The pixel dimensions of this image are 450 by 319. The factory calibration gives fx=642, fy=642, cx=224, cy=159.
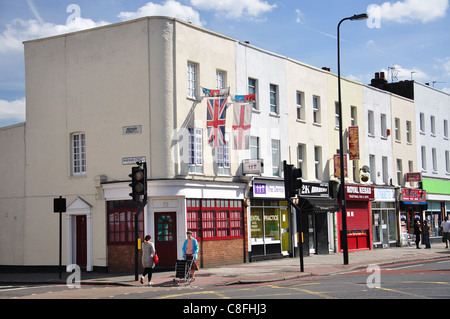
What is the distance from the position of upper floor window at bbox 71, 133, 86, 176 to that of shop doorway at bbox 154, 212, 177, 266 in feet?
14.4

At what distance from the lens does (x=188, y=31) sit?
26719mm

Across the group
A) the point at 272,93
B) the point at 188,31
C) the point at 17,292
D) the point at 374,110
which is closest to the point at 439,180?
the point at 374,110

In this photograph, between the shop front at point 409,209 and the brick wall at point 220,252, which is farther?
the shop front at point 409,209

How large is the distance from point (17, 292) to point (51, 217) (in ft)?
27.7

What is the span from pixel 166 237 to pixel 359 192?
15.2m

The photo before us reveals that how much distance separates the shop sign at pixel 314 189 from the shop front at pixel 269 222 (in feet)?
4.29

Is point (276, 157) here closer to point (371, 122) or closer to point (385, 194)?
point (371, 122)

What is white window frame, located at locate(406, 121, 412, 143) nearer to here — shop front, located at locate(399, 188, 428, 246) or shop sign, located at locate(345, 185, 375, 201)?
shop front, located at locate(399, 188, 428, 246)

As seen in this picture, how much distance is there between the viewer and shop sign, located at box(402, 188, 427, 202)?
41.8 m

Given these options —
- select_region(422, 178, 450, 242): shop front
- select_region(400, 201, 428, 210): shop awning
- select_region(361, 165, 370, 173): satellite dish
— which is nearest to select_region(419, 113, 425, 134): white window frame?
select_region(422, 178, 450, 242): shop front

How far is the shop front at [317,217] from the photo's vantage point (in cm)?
3219

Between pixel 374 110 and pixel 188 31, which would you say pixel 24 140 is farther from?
pixel 374 110

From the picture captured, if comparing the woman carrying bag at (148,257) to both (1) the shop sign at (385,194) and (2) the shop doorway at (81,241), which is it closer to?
(2) the shop doorway at (81,241)

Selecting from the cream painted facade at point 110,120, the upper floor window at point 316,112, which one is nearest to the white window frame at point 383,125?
the upper floor window at point 316,112
